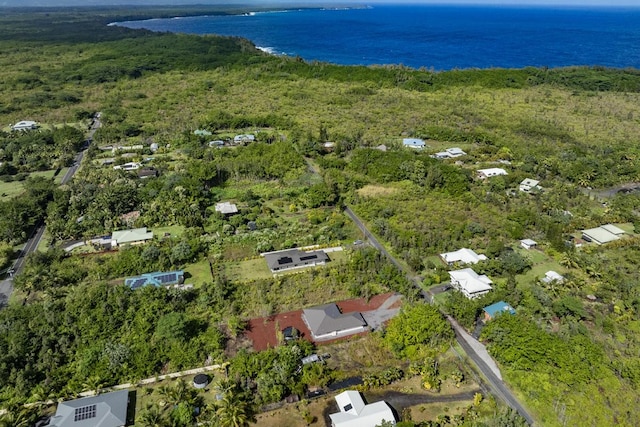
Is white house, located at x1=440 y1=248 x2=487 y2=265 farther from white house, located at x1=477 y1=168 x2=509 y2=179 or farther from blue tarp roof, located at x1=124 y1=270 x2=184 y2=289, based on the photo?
blue tarp roof, located at x1=124 y1=270 x2=184 y2=289

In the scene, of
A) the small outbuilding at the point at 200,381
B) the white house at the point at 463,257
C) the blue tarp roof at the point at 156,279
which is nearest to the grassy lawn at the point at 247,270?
the blue tarp roof at the point at 156,279

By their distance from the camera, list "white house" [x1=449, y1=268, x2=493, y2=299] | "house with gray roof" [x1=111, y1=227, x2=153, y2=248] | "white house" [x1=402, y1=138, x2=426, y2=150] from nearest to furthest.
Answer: "white house" [x1=449, y1=268, x2=493, y2=299], "house with gray roof" [x1=111, y1=227, x2=153, y2=248], "white house" [x1=402, y1=138, x2=426, y2=150]

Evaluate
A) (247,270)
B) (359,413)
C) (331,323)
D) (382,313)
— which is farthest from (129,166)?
(359,413)

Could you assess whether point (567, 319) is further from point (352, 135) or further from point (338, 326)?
point (352, 135)

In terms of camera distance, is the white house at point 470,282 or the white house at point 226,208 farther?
the white house at point 226,208

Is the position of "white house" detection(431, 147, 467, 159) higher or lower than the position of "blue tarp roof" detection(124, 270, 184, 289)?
lower

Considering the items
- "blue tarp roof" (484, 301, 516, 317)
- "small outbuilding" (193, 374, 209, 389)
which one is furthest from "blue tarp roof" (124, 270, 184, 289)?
"blue tarp roof" (484, 301, 516, 317)

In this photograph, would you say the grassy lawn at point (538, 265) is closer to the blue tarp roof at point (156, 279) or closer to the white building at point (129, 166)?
the blue tarp roof at point (156, 279)

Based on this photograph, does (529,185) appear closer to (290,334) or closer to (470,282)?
(470,282)
